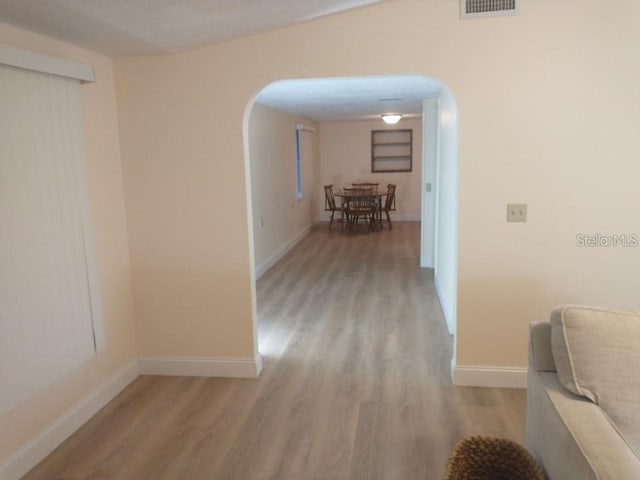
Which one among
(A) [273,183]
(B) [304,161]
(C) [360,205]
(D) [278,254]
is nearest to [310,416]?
(D) [278,254]

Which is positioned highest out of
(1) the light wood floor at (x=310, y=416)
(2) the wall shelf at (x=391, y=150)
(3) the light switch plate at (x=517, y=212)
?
(2) the wall shelf at (x=391, y=150)

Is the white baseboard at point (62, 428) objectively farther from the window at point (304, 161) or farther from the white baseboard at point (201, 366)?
the window at point (304, 161)

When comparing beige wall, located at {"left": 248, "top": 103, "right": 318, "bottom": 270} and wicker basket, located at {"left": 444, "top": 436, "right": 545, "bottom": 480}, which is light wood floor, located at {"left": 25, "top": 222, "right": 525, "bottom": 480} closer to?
wicker basket, located at {"left": 444, "top": 436, "right": 545, "bottom": 480}

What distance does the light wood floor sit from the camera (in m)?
2.26

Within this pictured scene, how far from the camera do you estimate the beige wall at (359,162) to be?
10039mm

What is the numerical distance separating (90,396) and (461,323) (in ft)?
7.12

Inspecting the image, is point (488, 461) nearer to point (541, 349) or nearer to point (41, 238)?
point (541, 349)

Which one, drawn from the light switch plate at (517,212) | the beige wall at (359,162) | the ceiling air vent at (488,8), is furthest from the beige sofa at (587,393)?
the beige wall at (359,162)

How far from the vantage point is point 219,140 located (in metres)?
2.93

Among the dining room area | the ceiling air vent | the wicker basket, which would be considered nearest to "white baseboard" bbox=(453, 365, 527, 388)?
the wicker basket

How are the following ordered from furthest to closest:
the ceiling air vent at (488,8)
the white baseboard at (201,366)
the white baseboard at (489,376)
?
1. the white baseboard at (201,366)
2. the white baseboard at (489,376)
3. the ceiling air vent at (488,8)

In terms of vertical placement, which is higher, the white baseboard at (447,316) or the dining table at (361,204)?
the dining table at (361,204)

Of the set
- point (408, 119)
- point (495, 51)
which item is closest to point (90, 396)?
point (495, 51)

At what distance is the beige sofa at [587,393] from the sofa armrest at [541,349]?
0.02 meters
